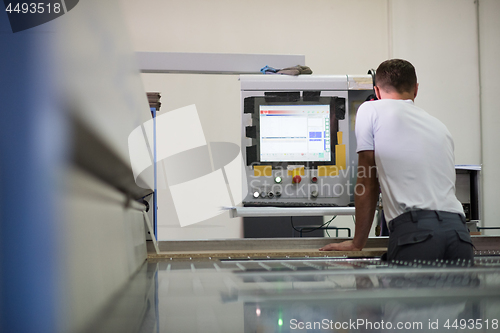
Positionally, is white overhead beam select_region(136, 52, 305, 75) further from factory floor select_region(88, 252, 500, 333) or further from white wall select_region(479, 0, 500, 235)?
white wall select_region(479, 0, 500, 235)

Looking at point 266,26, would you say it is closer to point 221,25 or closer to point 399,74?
point 221,25

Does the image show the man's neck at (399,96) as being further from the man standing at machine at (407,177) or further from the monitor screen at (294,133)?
the monitor screen at (294,133)

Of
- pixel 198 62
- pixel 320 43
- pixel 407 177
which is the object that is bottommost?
pixel 407 177

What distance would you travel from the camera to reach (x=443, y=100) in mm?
4270

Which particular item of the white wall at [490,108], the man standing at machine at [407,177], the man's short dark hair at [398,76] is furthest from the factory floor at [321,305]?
the white wall at [490,108]

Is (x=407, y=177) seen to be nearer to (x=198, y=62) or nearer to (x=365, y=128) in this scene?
(x=365, y=128)

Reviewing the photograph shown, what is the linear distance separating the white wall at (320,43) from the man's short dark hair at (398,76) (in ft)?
8.83

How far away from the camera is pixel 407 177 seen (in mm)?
1322

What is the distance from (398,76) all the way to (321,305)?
4.69ft

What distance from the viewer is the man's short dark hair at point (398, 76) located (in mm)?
1516

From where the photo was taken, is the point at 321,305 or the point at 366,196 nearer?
the point at 321,305

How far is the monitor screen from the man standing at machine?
26.7 inches

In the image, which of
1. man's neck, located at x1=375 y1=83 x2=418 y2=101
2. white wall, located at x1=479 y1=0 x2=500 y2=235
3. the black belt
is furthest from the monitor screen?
white wall, located at x1=479 y1=0 x2=500 y2=235

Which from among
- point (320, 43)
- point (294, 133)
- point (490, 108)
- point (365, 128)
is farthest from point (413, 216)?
point (490, 108)
